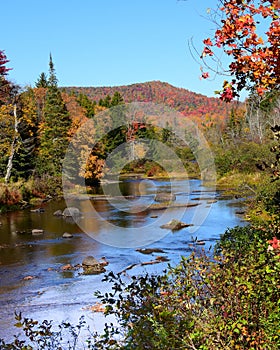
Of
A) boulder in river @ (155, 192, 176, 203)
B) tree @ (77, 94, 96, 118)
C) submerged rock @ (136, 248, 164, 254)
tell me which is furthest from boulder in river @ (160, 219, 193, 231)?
tree @ (77, 94, 96, 118)

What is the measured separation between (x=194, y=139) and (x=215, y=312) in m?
47.3

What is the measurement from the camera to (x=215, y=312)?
3.35 meters

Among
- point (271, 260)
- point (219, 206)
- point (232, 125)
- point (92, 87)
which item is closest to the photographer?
point (271, 260)

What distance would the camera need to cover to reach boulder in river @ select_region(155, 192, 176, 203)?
24.8 m

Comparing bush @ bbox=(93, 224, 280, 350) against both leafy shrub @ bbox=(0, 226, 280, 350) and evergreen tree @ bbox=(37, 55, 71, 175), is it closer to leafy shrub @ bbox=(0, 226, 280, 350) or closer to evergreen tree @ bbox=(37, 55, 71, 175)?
leafy shrub @ bbox=(0, 226, 280, 350)

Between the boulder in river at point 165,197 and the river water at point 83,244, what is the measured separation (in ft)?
1.44

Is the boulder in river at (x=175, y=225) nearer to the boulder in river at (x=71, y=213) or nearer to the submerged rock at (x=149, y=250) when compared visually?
the submerged rock at (x=149, y=250)

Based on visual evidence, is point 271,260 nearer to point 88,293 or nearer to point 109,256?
point 88,293

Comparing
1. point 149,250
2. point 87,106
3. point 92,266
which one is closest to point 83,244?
point 149,250

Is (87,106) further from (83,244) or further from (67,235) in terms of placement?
(83,244)

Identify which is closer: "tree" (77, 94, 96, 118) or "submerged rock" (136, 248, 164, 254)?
"submerged rock" (136, 248, 164, 254)

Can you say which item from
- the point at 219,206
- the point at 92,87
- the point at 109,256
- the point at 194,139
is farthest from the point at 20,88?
the point at 92,87

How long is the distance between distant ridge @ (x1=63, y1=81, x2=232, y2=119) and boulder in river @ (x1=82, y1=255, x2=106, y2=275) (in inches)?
2918

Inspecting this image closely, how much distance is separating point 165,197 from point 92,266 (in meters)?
14.8
